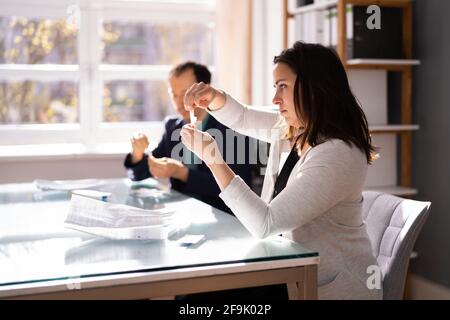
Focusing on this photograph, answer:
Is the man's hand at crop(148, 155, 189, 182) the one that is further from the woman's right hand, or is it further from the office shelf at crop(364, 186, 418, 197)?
the office shelf at crop(364, 186, 418, 197)

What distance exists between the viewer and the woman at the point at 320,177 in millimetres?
1370

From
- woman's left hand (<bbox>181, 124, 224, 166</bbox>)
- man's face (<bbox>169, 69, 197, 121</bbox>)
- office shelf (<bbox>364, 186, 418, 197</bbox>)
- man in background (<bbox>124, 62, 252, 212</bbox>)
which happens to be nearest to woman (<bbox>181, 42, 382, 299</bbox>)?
woman's left hand (<bbox>181, 124, 224, 166</bbox>)

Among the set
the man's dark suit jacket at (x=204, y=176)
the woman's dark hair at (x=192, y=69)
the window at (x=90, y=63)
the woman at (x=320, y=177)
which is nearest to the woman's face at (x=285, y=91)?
the woman at (x=320, y=177)

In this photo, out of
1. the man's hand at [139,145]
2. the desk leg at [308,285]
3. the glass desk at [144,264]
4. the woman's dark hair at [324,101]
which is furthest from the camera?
the man's hand at [139,145]

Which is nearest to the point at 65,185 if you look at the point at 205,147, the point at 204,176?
the point at 204,176

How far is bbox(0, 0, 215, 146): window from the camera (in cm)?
359

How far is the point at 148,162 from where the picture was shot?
238cm

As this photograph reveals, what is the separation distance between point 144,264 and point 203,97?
718mm

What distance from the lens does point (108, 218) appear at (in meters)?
1.47

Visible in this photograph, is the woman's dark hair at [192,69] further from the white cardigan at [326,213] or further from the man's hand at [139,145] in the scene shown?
the white cardigan at [326,213]

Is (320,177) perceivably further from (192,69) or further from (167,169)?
(192,69)

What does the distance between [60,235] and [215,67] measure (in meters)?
2.58

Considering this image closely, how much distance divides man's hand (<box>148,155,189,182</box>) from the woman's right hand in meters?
0.45

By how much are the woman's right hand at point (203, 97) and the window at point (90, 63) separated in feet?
6.41
